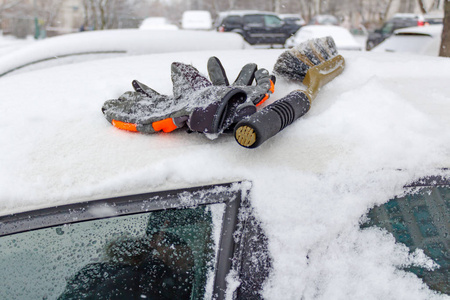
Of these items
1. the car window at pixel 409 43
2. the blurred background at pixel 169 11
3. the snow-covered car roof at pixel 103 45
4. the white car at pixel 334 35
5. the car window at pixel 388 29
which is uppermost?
the snow-covered car roof at pixel 103 45

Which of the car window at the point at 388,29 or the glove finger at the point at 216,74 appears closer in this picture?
the glove finger at the point at 216,74

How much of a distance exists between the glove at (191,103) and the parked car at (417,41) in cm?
524

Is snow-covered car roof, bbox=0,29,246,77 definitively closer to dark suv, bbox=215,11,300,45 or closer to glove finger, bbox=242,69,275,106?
glove finger, bbox=242,69,275,106

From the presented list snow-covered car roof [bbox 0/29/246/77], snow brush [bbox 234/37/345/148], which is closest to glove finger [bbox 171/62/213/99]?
snow brush [bbox 234/37/345/148]

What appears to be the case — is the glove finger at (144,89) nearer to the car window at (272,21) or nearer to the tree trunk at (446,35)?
the tree trunk at (446,35)

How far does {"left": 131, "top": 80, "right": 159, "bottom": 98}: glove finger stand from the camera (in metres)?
1.53

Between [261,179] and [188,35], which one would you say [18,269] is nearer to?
[261,179]

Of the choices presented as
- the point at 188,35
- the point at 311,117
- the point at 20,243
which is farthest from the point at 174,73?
the point at 188,35

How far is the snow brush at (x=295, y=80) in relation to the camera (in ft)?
3.50

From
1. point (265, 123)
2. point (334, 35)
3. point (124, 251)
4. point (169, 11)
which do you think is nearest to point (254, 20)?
point (334, 35)

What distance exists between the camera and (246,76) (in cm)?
158

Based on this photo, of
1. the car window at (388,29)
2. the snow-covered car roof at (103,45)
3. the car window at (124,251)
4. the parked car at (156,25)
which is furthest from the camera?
the car window at (388,29)

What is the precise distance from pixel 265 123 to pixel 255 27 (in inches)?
689

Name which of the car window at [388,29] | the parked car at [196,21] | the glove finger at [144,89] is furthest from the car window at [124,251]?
the parked car at [196,21]
